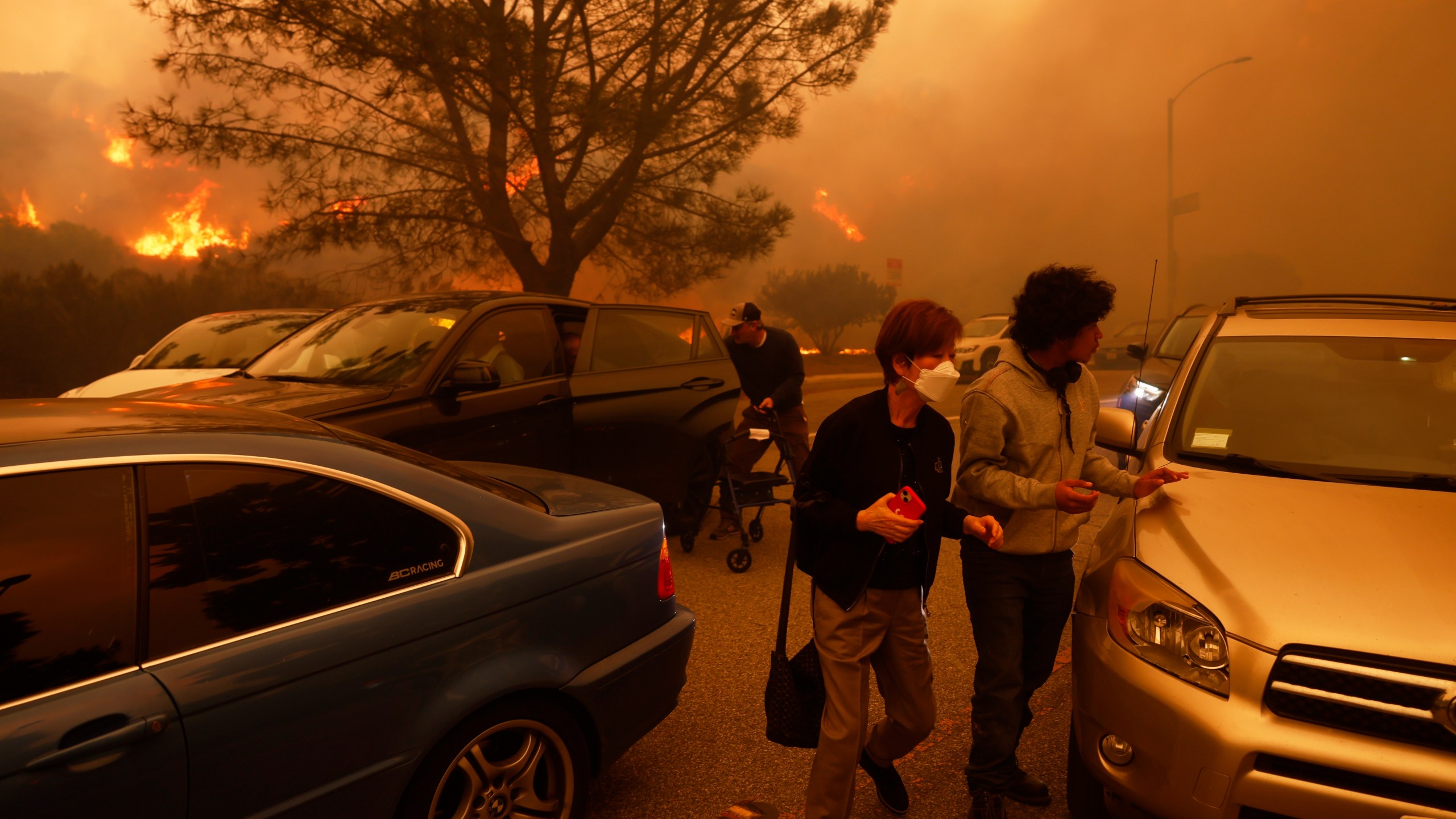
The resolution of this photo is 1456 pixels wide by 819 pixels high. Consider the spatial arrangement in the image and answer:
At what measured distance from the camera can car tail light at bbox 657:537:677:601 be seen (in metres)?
2.97

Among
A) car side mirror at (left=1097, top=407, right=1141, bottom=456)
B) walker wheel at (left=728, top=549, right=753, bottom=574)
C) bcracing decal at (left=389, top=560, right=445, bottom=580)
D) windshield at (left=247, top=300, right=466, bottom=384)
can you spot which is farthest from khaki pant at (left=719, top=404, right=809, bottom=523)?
bcracing decal at (left=389, top=560, right=445, bottom=580)

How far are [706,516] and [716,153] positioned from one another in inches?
326

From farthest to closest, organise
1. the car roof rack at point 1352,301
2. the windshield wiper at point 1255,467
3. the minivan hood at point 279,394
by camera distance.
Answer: the minivan hood at point 279,394
the car roof rack at point 1352,301
the windshield wiper at point 1255,467

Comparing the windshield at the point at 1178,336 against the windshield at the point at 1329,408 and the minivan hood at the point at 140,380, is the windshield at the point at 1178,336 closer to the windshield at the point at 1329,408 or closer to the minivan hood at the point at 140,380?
the windshield at the point at 1329,408

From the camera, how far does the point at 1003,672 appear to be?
111 inches

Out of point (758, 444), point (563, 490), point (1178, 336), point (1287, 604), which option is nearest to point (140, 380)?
point (758, 444)

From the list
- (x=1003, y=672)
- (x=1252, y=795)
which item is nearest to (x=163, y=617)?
(x=1003, y=672)

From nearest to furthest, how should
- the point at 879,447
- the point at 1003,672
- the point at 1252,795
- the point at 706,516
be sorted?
1. the point at 1252,795
2. the point at 879,447
3. the point at 1003,672
4. the point at 706,516

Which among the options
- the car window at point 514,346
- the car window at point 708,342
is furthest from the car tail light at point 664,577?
the car window at point 708,342

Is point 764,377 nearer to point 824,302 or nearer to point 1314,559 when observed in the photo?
point 1314,559

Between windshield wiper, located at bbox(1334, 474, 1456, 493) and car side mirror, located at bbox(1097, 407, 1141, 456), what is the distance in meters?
0.68

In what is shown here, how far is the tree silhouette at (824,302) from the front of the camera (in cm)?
2989

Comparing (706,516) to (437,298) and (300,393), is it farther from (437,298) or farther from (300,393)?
(300,393)

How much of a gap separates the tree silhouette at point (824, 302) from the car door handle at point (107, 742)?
2825cm
